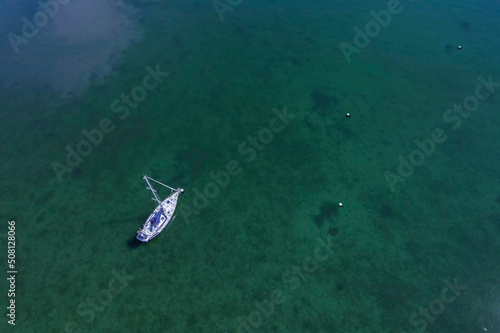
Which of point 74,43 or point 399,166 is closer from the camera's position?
point 399,166

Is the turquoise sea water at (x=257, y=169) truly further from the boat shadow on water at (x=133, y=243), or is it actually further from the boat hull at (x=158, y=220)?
the boat hull at (x=158, y=220)

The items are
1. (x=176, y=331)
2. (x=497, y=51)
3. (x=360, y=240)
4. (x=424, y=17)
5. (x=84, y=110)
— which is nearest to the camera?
(x=176, y=331)

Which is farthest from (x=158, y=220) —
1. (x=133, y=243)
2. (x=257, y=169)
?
(x=257, y=169)

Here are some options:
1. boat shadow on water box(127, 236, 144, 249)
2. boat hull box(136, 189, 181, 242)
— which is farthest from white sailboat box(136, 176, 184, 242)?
boat shadow on water box(127, 236, 144, 249)

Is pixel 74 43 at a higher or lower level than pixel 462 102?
higher

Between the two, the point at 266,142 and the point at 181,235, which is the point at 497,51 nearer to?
the point at 266,142

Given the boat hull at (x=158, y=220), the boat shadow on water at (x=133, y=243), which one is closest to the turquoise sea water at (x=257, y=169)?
the boat shadow on water at (x=133, y=243)

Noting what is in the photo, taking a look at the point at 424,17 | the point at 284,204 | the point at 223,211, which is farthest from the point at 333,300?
the point at 424,17
